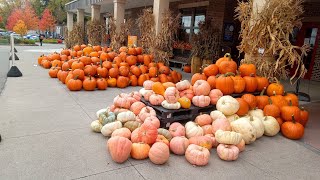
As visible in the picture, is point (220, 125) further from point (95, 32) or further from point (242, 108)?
point (95, 32)

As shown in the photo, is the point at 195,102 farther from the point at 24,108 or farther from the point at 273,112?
the point at 24,108

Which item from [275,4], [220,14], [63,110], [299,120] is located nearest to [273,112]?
[299,120]

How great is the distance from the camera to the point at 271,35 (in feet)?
17.6

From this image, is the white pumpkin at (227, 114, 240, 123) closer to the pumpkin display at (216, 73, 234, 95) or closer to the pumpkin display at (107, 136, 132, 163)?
the pumpkin display at (216, 73, 234, 95)

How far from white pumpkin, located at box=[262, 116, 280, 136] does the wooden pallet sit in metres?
0.91

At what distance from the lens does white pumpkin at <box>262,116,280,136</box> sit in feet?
14.5

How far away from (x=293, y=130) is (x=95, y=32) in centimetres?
1233

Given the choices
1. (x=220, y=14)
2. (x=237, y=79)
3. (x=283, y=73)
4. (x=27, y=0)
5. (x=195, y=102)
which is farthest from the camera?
(x=27, y=0)

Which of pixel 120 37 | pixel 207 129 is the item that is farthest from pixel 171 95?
pixel 120 37

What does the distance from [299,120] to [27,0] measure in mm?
59699

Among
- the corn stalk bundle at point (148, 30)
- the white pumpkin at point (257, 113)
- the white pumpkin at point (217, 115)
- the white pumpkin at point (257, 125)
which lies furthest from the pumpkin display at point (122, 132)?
the corn stalk bundle at point (148, 30)

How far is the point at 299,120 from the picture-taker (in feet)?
15.4

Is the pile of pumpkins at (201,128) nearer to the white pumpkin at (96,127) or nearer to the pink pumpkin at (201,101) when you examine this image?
the white pumpkin at (96,127)

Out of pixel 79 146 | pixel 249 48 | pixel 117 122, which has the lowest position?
pixel 79 146
